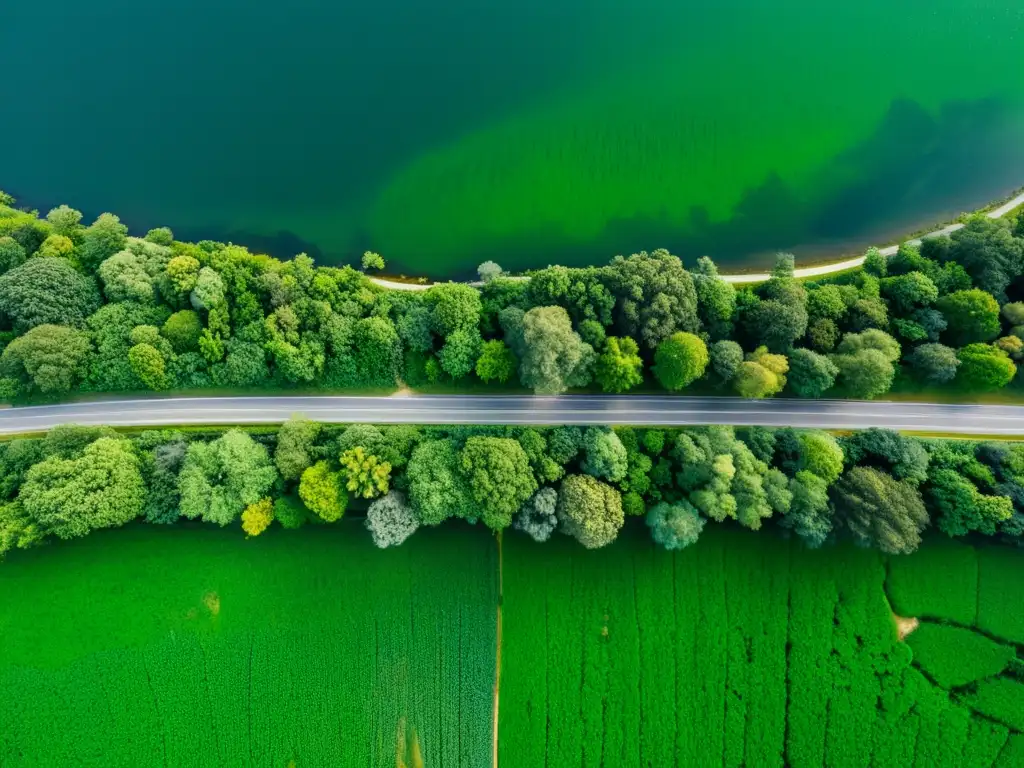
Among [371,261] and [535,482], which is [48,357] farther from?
Result: [535,482]

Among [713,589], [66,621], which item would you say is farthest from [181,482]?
[713,589]

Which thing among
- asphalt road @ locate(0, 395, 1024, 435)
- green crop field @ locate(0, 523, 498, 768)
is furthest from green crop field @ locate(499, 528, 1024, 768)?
asphalt road @ locate(0, 395, 1024, 435)

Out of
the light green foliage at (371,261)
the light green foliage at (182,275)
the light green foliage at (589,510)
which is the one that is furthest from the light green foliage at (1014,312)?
the light green foliage at (182,275)

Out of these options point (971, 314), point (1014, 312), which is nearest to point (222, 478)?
point (971, 314)

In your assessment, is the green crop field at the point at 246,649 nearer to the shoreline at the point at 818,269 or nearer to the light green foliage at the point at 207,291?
the light green foliage at the point at 207,291

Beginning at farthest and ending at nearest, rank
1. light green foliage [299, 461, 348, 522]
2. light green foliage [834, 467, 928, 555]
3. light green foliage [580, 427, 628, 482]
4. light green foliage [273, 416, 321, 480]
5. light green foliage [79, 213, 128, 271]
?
1. light green foliage [79, 213, 128, 271]
2. light green foliage [273, 416, 321, 480]
3. light green foliage [580, 427, 628, 482]
4. light green foliage [299, 461, 348, 522]
5. light green foliage [834, 467, 928, 555]

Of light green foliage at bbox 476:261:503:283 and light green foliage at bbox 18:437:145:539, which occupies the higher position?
light green foliage at bbox 476:261:503:283

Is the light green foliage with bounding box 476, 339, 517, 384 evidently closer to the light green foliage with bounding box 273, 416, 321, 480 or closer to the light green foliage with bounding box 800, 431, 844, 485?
the light green foliage with bounding box 273, 416, 321, 480
